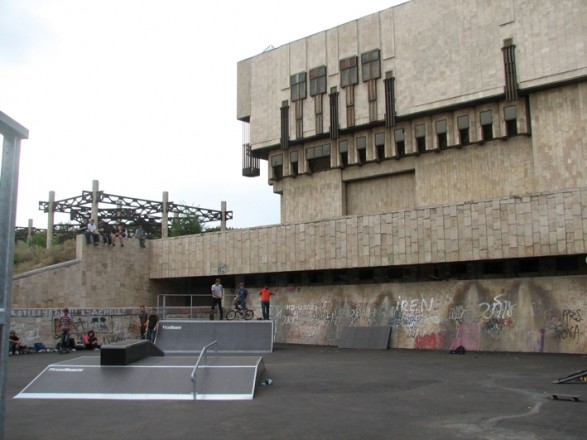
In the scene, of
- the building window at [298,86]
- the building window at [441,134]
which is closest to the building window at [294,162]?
the building window at [298,86]

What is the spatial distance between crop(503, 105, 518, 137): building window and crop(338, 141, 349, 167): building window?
9.19 metres

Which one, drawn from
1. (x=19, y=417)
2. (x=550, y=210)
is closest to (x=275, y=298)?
(x=550, y=210)

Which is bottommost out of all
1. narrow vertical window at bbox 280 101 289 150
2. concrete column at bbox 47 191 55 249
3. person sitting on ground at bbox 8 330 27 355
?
person sitting on ground at bbox 8 330 27 355

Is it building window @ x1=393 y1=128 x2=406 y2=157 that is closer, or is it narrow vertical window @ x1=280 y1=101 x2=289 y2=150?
building window @ x1=393 y1=128 x2=406 y2=157

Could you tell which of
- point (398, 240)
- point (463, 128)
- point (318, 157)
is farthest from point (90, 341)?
point (463, 128)

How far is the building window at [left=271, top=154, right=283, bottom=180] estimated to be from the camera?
121ft

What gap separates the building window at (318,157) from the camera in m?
35.1

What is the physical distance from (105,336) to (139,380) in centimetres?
1583

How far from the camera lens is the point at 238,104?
1537 inches

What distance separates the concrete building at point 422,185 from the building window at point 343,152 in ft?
0.38

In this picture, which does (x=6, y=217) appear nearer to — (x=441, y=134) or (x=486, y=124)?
(x=486, y=124)

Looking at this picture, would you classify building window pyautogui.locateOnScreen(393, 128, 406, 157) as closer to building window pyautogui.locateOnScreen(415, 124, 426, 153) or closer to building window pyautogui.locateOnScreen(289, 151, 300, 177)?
building window pyautogui.locateOnScreen(415, 124, 426, 153)

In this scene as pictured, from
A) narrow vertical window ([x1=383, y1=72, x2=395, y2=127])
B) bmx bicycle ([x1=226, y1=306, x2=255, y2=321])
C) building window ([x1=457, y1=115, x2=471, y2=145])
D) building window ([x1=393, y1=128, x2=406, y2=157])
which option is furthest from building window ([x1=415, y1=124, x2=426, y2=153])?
bmx bicycle ([x1=226, y1=306, x2=255, y2=321])

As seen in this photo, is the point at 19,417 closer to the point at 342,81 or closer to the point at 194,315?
the point at 194,315
